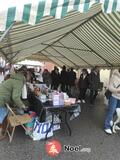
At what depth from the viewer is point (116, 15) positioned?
244 inches

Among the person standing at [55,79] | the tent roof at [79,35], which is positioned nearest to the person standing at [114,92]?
the tent roof at [79,35]

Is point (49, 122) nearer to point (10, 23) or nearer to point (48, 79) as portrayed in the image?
point (10, 23)

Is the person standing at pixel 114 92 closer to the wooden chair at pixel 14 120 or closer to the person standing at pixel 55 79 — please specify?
the wooden chair at pixel 14 120

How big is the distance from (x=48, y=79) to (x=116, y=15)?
8528 millimetres

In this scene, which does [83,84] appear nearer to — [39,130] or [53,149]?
[39,130]

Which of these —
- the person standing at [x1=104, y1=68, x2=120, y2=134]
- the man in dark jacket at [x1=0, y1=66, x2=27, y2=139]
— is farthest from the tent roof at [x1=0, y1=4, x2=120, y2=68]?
the person standing at [x1=104, y1=68, x2=120, y2=134]

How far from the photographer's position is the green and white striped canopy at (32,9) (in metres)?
2.88

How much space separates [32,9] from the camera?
117 inches

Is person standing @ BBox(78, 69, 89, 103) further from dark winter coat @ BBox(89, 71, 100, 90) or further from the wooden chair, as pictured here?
the wooden chair

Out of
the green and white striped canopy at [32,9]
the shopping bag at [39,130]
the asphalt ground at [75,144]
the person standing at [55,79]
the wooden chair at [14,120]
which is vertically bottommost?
the asphalt ground at [75,144]

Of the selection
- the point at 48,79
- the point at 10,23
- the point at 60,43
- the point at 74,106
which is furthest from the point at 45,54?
the point at 10,23

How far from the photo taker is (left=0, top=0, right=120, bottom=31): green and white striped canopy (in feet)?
9.46

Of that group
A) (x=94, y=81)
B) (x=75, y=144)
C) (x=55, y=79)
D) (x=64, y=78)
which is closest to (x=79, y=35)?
(x=94, y=81)

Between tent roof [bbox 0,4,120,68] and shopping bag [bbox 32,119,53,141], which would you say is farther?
shopping bag [bbox 32,119,53,141]
